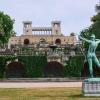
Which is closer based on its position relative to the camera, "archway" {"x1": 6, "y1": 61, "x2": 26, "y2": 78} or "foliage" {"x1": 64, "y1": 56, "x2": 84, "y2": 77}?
"foliage" {"x1": 64, "y1": 56, "x2": 84, "y2": 77}

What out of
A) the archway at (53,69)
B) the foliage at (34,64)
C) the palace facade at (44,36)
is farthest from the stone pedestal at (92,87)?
the palace facade at (44,36)

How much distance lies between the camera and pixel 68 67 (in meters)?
61.5

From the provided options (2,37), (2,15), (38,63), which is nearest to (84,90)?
(38,63)

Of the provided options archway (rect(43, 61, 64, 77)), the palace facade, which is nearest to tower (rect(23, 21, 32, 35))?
the palace facade

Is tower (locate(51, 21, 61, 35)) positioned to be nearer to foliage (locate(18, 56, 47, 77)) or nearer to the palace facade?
the palace facade

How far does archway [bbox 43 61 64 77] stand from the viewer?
62412 mm

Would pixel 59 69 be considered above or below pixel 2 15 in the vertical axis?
below

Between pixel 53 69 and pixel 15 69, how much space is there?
4966 mm

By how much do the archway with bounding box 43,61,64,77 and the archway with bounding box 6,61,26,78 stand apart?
2.97 m

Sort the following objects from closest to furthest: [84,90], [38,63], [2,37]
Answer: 1. [84,90]
2. [38,63]
3. [2,37]

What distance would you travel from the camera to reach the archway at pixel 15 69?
204 feet

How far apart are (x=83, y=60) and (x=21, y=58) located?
7.84 meters

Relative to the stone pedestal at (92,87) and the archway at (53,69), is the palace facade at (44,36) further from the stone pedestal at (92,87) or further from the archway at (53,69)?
the stone pedestal at (92,87)

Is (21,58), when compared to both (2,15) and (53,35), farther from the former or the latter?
(53,35)
